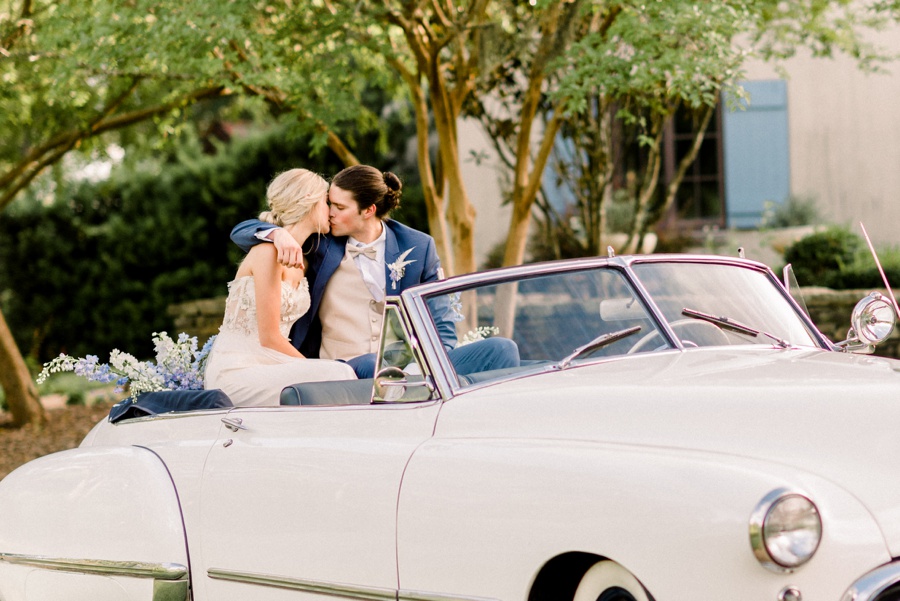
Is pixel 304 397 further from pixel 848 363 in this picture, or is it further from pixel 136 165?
pixel 136 165

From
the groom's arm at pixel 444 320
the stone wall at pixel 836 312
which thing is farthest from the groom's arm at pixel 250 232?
the stone wall at pixel 836 312

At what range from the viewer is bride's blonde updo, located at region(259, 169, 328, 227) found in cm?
473

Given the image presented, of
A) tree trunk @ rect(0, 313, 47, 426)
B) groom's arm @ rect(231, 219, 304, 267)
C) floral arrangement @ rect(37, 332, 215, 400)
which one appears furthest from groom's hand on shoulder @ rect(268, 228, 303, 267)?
tree trunk @ rect(0, 313, 47, 426)

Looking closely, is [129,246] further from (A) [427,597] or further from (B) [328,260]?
(A) [427,597]

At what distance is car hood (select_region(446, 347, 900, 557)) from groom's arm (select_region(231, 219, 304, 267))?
1511 mm

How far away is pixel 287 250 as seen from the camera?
4.49 metres

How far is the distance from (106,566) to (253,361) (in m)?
0.98

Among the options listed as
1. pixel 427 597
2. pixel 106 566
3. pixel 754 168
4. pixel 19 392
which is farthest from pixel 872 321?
pixel 754 168

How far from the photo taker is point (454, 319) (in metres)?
3.94

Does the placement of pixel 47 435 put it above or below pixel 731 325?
below

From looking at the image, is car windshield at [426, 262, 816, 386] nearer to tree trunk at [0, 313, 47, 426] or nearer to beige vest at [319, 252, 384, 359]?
beige vest at [319, 252, 384, 359]

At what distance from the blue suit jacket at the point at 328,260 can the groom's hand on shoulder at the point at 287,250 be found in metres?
0.13

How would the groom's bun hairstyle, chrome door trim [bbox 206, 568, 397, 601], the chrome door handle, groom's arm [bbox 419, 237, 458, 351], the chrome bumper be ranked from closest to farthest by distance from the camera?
the chrome bumper
chrome door trim [bbox 206, 568, 397, 601]
groom's arm [bbox 419, 237, 458, 351]
the chrome door handle
the groom's bun hairstyle

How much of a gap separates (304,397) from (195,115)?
73.4ft
